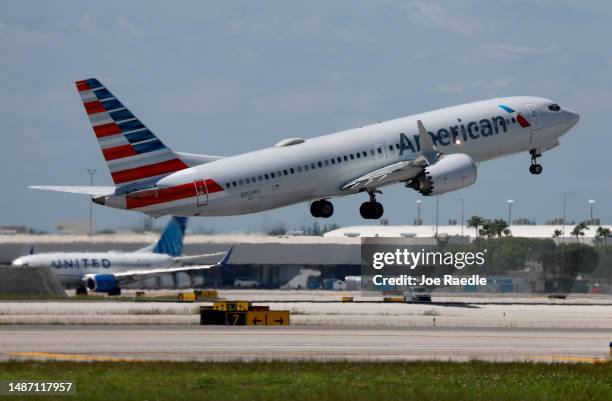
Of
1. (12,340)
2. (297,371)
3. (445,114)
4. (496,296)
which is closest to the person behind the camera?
(297,371)

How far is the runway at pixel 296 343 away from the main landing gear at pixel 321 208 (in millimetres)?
19794

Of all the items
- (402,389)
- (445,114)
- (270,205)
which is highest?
(445,114)

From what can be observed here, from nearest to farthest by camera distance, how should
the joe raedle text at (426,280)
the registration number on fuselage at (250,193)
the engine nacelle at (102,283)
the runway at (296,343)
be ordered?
the runway at (296,343)
the registration number on fuselage at (250,193)
the joe raedle text at (426,280)
the engine nacelle at (102,283)

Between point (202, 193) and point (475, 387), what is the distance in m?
37.4

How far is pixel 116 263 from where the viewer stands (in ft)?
412

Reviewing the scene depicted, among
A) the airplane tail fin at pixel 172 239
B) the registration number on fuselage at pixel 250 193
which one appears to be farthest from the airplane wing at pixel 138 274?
the registration number on fuselage at pixel 250 193

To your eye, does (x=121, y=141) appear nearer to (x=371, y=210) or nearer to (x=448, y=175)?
(x=371, y=210)

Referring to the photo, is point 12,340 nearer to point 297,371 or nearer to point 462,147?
point 297,371

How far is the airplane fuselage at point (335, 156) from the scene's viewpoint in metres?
76.1

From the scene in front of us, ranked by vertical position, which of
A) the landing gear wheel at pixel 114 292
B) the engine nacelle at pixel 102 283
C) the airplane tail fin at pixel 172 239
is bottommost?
the landing gear wheel at pixel 114 292

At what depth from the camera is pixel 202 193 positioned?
7619cm

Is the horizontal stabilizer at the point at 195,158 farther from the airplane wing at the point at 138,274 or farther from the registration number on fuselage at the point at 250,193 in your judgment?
the airplane wing at the point at 138,274

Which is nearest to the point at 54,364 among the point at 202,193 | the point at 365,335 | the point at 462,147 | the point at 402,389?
the point at 402,389

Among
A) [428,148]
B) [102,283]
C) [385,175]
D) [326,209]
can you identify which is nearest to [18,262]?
[102,283]
